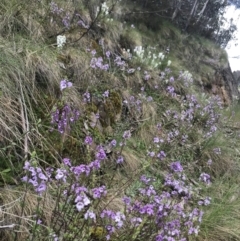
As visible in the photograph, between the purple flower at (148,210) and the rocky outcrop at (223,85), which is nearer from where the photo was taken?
the purple flower at (148,210)

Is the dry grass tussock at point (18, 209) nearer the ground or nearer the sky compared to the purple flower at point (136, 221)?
nearer the ground

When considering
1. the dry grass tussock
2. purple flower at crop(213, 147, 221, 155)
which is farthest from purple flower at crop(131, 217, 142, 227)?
purple flower at crop(213, 147, 221, 155)

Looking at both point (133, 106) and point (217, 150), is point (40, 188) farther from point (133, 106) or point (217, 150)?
point (217, 150)

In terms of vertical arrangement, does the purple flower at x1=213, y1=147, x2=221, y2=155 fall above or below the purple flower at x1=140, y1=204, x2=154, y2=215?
above

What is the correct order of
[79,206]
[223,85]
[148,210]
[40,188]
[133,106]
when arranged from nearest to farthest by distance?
[79,206]
[40,188]
[148,210]
[133,106]
[223,85]

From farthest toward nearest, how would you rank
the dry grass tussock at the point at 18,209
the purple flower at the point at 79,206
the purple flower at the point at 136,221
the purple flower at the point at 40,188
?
the purple flower at the point at 136,221 < the dry grass tussock at the point at 18,209 < the purple flower at the point at 40,188 < the purple flower at the point at 79,206

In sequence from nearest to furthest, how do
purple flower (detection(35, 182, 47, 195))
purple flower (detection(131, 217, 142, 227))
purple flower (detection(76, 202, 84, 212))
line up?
purple flower (detection(76, 202, 84, 212)) → purple flower (detection(35, 182, 47, 195)) → purple flower (detection(131, 217, 142, 227))

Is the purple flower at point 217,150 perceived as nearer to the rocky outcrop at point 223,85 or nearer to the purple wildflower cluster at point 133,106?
the purple wildflower cluster at point 133,106

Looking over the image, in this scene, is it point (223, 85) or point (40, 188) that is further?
point (223, 85)

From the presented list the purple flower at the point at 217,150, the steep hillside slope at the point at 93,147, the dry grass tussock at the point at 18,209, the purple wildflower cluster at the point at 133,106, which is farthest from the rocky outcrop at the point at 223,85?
the dry grass tussock at the point at 18,209

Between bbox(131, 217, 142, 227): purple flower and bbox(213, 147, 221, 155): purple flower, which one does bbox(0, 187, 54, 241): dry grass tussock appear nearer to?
bbox(131, 217, 142, 227): purple flower

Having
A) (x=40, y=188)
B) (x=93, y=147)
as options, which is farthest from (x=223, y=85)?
(x=40, y=188)

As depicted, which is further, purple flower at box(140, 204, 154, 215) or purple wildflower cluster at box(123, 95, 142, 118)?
purple wildflower cluster at box(123, 95, 142, 118)

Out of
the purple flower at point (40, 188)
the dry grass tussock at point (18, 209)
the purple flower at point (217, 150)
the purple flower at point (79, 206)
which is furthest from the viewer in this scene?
the purple flower at point (217, 150)
